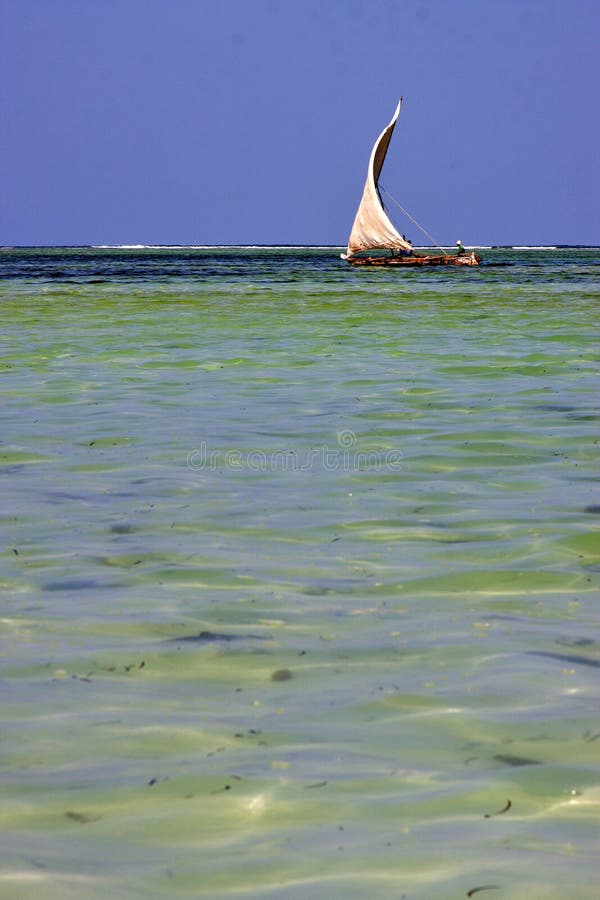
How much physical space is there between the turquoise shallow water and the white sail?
49.4 m

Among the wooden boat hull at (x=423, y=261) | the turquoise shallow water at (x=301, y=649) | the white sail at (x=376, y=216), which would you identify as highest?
the white sail at (x=376, y=216)

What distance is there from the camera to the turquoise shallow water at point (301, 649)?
2.47m

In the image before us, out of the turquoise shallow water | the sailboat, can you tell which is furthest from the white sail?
the turquoise shallow water

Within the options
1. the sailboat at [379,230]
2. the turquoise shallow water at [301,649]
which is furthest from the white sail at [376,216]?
the turquoise shallow water at [301,649]

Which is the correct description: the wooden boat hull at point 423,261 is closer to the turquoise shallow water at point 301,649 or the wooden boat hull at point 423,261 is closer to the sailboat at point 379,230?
the sailboat at point 379,230

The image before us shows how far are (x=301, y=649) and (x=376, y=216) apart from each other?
5526 cm

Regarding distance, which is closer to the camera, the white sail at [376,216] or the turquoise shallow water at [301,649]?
the turquoise shallow water at [301,649]

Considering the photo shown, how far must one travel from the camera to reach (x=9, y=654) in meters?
3.64

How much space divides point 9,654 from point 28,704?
424 millimetres

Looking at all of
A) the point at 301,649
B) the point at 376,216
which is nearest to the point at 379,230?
the point at 376,216

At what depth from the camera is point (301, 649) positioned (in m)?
3.63

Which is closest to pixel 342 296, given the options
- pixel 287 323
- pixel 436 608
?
pixel 287 323

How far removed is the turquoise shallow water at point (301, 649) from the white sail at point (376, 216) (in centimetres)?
4943

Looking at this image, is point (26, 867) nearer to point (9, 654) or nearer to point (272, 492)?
point (9, 654)
